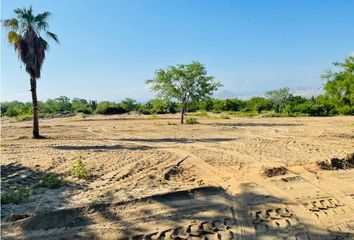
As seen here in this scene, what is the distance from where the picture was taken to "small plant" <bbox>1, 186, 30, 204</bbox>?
7.05 meters

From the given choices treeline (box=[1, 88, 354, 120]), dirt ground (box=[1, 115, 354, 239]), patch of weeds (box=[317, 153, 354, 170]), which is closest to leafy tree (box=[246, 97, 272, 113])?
treeline (box=[1, 88, 354, 120])

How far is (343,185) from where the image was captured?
27.7ft

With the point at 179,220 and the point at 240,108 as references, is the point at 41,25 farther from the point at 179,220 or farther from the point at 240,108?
the point at 240,108

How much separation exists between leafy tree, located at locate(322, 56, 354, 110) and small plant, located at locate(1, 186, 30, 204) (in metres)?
15.4

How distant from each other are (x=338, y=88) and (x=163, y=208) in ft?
47.9

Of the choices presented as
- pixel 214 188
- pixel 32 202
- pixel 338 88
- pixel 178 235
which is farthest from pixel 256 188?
pixel 338 88

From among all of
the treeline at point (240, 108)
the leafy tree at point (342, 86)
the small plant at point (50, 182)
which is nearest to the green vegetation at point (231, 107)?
the treeline at point (240, 108)

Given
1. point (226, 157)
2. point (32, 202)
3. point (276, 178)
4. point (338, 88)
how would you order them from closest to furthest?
point (32, 202), point (276, 178), point (226, 157), point (338, 88)

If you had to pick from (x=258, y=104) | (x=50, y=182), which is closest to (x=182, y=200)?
(x=50, y=182)

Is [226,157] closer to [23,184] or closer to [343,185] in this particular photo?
[343,185]

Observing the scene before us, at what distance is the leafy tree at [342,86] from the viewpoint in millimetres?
17734

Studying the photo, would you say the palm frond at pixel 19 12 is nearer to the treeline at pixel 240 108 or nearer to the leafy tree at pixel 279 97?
the treeline at pixel 240 108

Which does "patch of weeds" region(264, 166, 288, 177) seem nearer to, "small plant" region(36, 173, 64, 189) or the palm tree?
"small plant" region(36, 173, 64, 189)

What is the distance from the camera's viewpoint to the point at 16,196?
7.20 m
